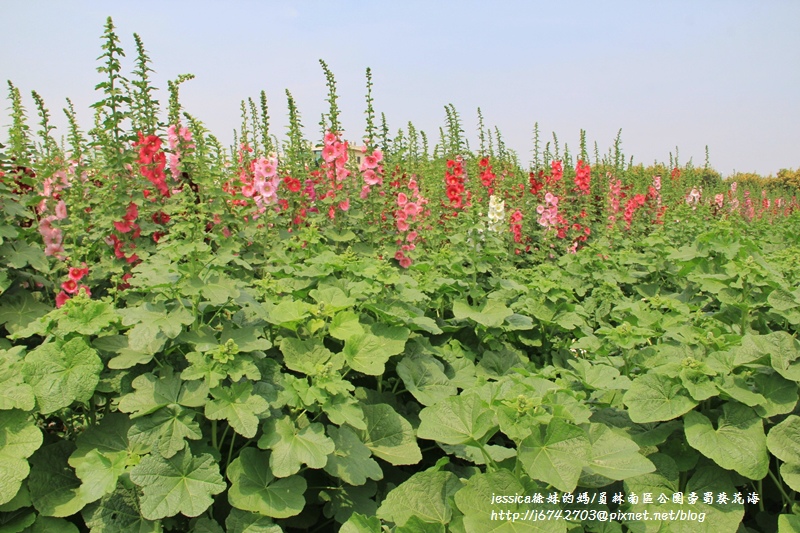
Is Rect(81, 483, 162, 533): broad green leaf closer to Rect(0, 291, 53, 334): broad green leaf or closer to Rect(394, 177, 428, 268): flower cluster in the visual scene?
Rect(0, 291, 53, 334): broad green leaf

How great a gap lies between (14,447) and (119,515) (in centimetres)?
36

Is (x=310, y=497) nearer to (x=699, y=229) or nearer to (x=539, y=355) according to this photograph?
(x=539, y=355)

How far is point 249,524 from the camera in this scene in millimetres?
1618

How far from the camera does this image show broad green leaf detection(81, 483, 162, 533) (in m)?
1.59

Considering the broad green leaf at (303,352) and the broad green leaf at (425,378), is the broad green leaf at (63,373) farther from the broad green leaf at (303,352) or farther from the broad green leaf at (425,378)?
the broad green leaf at (425,378)

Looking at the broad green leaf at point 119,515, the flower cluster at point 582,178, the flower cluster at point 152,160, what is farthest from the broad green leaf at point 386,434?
the flower cluster at point 582,178

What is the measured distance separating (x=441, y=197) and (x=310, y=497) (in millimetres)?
3638

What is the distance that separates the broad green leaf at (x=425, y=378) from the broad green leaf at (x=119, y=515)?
3.24ft

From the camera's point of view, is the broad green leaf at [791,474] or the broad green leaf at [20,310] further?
the broad green leaf at [20,310]

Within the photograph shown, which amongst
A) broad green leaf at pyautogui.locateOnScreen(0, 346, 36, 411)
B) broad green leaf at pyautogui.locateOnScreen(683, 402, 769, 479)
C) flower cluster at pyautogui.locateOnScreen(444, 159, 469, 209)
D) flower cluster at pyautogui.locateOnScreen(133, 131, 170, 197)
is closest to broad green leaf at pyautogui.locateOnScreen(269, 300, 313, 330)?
broad green leaf at pyautogui.locateOnScreen(0, 346, 36, 411)

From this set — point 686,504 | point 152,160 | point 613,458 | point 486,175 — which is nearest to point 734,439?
point 686,504

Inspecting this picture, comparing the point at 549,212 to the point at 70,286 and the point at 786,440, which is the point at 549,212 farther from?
the point at 70,286

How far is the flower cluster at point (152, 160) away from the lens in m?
3.50

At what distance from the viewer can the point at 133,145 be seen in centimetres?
362
